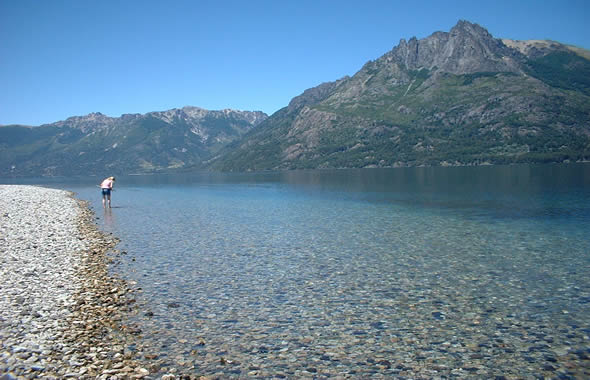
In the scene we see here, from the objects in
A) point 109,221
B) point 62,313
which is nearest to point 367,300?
point 62,313

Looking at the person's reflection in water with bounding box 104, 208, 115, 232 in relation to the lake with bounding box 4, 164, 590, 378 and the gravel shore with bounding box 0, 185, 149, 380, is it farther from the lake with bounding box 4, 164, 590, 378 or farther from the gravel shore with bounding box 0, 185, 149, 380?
the gravel shore with bounding box 0, 185, 149, 380

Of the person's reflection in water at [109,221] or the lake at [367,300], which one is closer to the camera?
the lake at [367,300]

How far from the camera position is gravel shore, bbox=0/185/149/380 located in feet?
43.4

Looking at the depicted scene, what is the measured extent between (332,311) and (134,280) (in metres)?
13.5

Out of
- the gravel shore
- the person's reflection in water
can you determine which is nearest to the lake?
the gravel shore

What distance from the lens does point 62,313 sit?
18.1 m

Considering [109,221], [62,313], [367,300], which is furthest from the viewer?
[109,221]

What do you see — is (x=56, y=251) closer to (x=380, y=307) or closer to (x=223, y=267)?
(x=223, y=267)

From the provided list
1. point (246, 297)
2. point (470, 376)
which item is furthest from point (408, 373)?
point (246, 297)

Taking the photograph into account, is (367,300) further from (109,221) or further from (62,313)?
(109,221)

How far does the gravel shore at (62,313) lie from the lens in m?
13.2

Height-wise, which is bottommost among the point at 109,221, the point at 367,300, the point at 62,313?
the point at 367,300

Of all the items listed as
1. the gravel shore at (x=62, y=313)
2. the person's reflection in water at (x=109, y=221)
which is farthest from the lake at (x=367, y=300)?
the person's reflection in water at (x=109, y=221)

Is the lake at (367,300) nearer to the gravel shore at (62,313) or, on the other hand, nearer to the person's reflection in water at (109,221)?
the gravel shore at (62,313)
